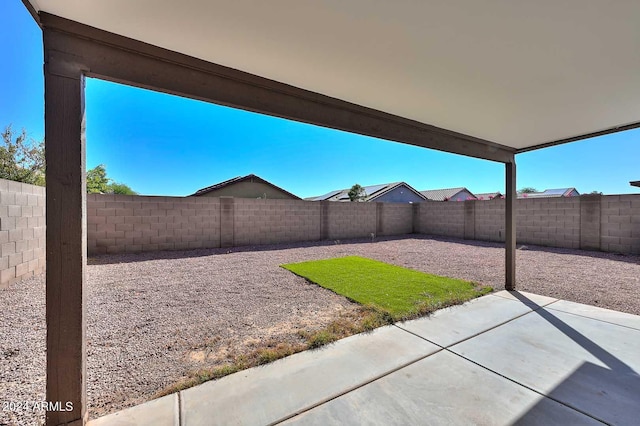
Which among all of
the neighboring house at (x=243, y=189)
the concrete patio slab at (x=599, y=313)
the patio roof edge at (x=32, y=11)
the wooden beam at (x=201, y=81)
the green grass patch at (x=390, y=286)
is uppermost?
the neighboring house at (x=243, y=189)

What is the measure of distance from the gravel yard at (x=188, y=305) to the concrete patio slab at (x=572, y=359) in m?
1.32

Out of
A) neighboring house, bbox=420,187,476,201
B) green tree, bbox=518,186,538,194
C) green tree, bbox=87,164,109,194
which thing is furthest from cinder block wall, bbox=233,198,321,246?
green tree, bbox=518,186,538,194

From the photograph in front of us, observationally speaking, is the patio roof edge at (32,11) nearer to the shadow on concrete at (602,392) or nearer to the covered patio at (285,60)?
the covered patio at (285,60)

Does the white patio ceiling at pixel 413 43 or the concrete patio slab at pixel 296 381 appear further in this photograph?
the concrete patio slab at pixel 296 381

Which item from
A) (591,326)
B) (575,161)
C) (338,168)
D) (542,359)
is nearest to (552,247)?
(591,326)

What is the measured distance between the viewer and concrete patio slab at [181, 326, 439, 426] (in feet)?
5.71

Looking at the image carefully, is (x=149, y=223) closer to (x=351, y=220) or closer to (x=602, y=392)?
(x=351, y=220)

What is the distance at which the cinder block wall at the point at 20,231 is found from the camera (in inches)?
151

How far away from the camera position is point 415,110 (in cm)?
277

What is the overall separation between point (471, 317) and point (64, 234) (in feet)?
12.7

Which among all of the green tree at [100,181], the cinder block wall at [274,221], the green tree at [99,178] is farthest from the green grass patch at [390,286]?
the green tree at [99,178]

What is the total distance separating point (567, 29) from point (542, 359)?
8.32 ft

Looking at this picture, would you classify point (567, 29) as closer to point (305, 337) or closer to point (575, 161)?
point (305, 337)

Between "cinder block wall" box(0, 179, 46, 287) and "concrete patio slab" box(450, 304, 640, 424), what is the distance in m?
6.01
